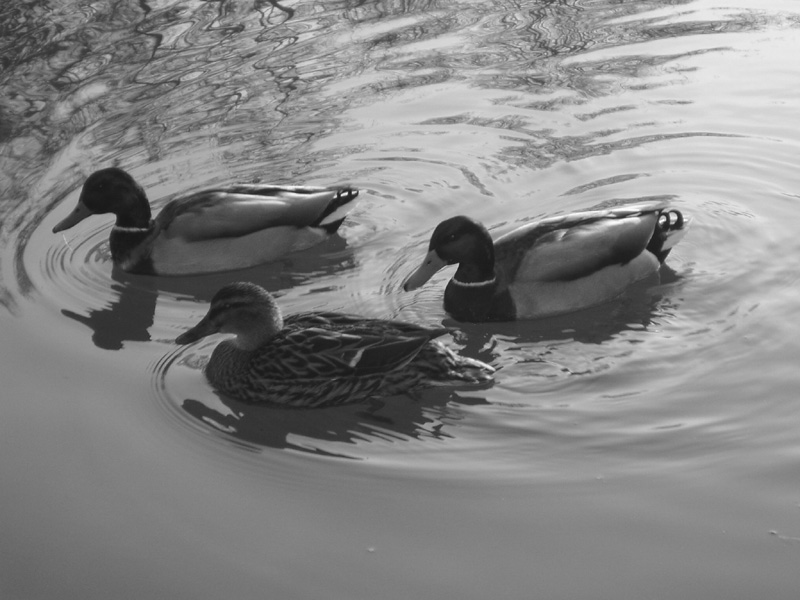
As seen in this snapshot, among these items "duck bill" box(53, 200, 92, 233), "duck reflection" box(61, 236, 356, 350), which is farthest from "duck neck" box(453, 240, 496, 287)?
"duck bill" box(53, 200, 92, 233)

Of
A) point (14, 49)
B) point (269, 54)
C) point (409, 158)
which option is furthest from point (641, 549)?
point (14, 49)

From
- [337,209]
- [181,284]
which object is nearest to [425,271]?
[337,209]

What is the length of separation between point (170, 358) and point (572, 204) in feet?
10.4

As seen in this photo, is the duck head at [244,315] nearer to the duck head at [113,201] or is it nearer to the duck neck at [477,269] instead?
the duck neck at [477,269]

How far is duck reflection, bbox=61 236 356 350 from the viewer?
7344 mm

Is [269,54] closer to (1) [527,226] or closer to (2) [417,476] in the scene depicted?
(1) [527,226]

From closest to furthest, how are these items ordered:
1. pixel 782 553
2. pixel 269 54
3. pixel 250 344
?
pixel 782 553
pixel 250 344
pixel 269 54

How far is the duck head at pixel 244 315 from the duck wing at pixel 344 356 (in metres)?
0.19

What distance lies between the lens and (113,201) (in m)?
8.23

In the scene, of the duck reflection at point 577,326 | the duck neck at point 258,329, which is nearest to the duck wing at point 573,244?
the duck reflection at point 577,326

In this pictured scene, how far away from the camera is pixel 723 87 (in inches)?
393

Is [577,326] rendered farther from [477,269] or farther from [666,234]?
[666,234]

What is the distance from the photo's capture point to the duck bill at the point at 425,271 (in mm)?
7348

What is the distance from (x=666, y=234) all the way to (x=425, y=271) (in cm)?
Result: 163
